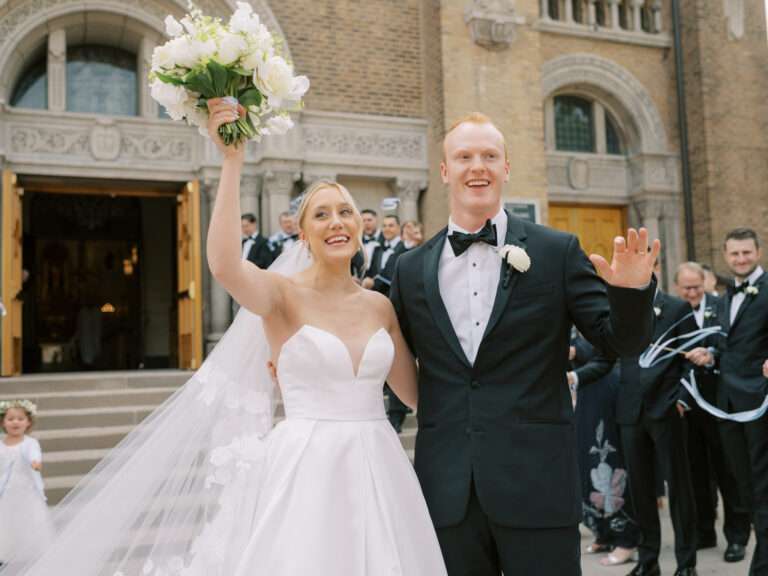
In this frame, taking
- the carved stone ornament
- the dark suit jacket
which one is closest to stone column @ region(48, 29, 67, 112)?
the dark suit jacket

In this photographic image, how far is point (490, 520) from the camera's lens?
7.77ft

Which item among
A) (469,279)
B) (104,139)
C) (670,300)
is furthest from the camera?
(104,139)

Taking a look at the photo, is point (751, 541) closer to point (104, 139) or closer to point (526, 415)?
point (526, 415)

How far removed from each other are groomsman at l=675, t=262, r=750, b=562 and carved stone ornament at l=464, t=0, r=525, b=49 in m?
6.00

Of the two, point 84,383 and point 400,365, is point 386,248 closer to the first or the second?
point 84,383

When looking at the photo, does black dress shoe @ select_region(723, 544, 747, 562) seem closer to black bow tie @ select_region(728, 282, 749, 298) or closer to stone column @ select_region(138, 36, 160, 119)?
black bow tie @ select_region(728, 282, 749, 298)

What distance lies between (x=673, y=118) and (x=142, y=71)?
907 centimetres

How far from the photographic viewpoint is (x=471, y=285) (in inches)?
99.3

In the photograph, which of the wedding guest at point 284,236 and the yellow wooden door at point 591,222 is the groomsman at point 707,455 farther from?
the yellow wooden door at point 591,222

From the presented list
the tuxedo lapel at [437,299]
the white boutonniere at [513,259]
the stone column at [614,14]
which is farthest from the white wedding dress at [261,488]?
the stone column at [614,14]

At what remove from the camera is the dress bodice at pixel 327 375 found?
2.62 m

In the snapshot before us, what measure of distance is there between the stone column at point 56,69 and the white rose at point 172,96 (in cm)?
880

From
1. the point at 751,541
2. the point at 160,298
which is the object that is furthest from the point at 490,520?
the point at 160,298

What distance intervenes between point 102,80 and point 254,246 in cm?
373
